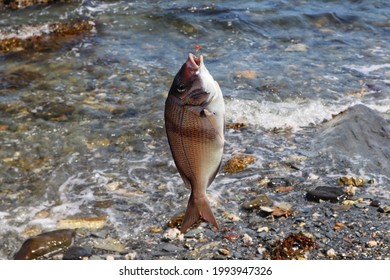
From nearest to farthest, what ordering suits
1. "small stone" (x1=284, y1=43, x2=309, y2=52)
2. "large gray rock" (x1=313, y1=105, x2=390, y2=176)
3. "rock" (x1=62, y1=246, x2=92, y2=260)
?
"rock" (x1=62, y1=246, x2=92, y2=260)
"large gray rock" (x1=313, y1=105, x2=390, y2=176)
"small stone" (x1=284, y1=43, x2=309, y2=52)

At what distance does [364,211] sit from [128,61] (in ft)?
27.6

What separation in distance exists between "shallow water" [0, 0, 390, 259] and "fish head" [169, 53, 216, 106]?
9.73 ft

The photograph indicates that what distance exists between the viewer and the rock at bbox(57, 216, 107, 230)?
22.1 feet

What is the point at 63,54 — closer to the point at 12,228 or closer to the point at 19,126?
the point at 19,126

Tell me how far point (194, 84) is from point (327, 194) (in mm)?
3777

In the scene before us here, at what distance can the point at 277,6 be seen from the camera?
19.2 metres

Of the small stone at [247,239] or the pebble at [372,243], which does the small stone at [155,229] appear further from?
the pebble at [372,243]

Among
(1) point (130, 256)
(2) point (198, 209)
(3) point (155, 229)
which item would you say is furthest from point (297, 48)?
(2) point (198, 209)

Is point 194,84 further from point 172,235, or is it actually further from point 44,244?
point 44,244

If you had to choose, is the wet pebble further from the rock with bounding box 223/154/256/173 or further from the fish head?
the fish head

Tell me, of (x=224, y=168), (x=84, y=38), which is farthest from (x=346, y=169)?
(x=84, y=38)

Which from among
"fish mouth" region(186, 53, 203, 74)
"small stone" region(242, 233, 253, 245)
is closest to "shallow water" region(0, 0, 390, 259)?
"small stone" region(242, 233, 253, 245)

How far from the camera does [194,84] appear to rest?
13.0 feet

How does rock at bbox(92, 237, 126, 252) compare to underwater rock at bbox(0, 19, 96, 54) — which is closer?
rock at bbox(92, 237, 126, 252)
